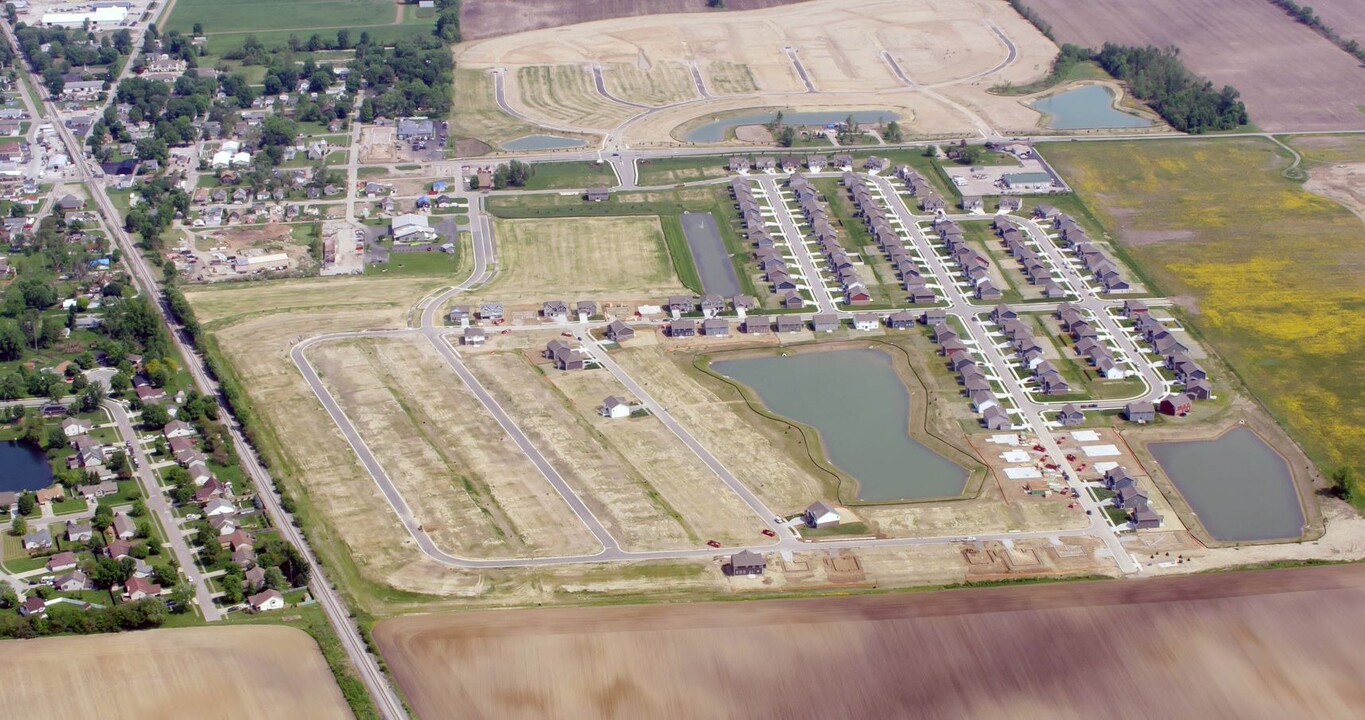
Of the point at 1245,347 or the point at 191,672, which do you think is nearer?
the point at 191,672

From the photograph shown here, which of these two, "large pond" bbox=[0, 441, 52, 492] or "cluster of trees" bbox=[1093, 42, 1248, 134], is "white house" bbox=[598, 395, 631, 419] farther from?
"cluster of trees" bbox=[1093, 42, 1248, 134]

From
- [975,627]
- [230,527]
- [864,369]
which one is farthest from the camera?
[864,369]

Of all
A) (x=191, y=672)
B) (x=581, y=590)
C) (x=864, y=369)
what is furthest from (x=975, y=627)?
(x=191, y=672)

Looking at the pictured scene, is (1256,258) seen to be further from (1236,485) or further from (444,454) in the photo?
(444,454)

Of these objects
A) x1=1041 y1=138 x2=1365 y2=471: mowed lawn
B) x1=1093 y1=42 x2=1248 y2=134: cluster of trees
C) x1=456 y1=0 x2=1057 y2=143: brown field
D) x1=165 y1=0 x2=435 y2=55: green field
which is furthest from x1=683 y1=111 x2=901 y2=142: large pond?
x1=165 y1=0 x2=435 y2=55: green field

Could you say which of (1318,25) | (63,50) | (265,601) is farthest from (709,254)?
(1318,25)

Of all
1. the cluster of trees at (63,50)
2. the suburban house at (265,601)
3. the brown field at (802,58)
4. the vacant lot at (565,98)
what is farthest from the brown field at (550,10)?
the suburban house at (265,601)

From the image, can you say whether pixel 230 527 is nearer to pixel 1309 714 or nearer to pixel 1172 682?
pixel 1172 682
